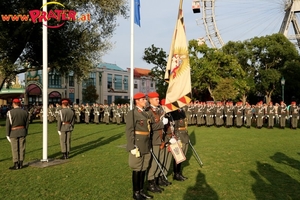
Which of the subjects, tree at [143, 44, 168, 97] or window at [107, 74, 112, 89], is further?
window at [107, 74, 112, 89]

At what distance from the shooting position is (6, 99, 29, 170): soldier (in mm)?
7629

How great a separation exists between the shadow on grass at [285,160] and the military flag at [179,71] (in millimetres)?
3517

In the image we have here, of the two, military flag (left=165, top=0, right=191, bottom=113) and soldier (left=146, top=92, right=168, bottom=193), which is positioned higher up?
military flag (left=165, top=0, right=191, bottom=113)

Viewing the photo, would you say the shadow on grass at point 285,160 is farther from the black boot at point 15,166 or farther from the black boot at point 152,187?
the black boot at point 15,166

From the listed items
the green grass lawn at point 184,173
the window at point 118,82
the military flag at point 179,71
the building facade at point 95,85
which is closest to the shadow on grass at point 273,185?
the green grass lawn at point 184,173

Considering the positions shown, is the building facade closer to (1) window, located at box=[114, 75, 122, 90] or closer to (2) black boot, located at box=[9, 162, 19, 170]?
(1) window, located at box=[114, 75, 122, 90]

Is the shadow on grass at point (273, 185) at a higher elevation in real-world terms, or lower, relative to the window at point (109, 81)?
lower

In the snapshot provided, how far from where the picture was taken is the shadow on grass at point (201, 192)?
540 centimetres

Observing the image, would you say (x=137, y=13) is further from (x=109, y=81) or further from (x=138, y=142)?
(x=109, y=81)

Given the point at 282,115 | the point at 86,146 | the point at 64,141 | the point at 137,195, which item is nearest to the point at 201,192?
the point at 137,195

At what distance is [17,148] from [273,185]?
245 inches

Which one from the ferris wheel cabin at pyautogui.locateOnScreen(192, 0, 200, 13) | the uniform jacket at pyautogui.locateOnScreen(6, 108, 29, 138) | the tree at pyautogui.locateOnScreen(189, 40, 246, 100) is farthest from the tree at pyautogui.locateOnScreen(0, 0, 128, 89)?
the ferris wheel cabin at pyautogui.locateOnScreen(192, 0, 200, 13)

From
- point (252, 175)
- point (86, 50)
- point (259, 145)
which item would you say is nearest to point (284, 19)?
point (86, 50)

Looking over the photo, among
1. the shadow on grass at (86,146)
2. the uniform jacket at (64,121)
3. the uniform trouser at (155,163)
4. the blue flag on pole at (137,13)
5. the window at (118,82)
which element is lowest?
the shadow on grass at (86,146)
